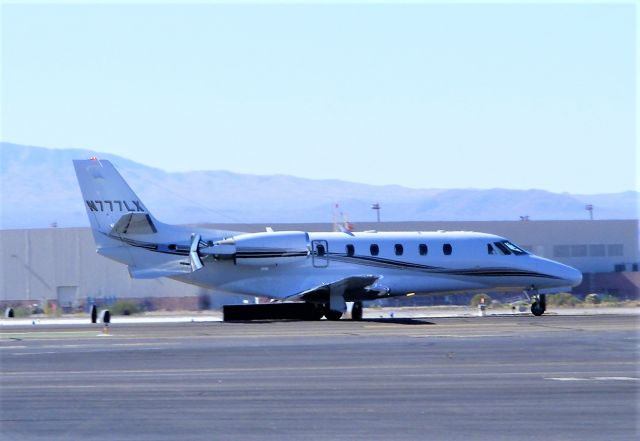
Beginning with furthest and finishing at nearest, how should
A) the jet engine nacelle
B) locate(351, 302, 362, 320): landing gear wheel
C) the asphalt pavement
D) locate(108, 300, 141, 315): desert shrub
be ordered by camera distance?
1. locate(108, 300, 141, 315): desert shrub
2. locate(351, 302, 362, 320): landing gear wheel
3. the jet engine nacelle
4. the asphalt pavement

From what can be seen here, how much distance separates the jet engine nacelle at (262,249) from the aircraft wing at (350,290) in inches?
47.8

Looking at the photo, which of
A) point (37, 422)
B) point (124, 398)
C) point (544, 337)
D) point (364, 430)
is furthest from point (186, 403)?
point (544, 337)

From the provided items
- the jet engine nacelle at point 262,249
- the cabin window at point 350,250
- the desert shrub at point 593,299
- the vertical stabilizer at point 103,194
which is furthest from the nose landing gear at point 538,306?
the vertical stabilizer at point 103,194

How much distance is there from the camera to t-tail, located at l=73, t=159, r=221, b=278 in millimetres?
35875

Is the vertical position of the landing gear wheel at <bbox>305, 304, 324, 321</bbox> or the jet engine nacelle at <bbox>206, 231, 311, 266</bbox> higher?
the jet engine nacelle at <bbox>206, 231, 311, 266</bbox>

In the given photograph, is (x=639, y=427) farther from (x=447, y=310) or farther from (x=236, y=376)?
(x=447, y=310)

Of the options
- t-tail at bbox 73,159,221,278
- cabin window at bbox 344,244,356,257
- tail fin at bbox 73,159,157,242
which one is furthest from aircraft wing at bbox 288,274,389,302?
tail fin at bbox 73,159,157,242

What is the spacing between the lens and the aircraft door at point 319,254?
3688 cm

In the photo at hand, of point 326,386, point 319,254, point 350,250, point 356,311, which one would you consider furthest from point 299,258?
point 326,386

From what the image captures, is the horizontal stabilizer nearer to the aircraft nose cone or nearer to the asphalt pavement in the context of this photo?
the asphalt pavement

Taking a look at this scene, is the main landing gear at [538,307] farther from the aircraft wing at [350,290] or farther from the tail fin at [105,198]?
the tail fin at [105,198]

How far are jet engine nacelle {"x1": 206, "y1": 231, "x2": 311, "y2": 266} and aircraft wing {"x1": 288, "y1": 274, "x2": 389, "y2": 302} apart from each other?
1.21 meters

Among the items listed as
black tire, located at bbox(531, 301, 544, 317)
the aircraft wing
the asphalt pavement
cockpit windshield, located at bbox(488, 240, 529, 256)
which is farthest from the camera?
cockpit windshield, located at bbox(488, 240, 529, 256)

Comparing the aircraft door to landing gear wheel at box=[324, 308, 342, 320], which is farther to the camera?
the aircraft door
